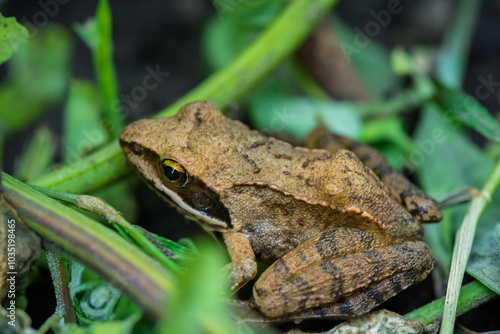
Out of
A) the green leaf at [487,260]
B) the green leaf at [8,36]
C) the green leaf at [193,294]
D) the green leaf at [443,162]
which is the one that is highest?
the green leaf at [8,36]

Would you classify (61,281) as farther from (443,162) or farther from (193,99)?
(443,162)

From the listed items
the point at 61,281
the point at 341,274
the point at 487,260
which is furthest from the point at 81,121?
the point at 487,260

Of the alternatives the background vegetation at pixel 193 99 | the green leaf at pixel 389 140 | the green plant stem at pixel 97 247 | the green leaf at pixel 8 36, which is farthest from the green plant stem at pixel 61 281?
the green leaf at pixel 389 140

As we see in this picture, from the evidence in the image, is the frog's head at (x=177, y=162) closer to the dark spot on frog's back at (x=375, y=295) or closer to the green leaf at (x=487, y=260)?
the dark spot on frog's back at (x=375, y=295)

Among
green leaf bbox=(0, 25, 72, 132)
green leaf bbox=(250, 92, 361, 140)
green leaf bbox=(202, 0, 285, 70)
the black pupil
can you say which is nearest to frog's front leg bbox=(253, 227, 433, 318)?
the black pupil

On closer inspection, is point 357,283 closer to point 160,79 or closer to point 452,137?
point 452,137

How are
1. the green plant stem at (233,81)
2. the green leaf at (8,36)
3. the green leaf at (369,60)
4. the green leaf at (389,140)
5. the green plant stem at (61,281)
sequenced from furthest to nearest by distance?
the green leaf at (369,60) → the green leaf at (389,140) → the green plant stem at (233,81) → the green leaf at (8,36) → the green plant stem at (61,281)
